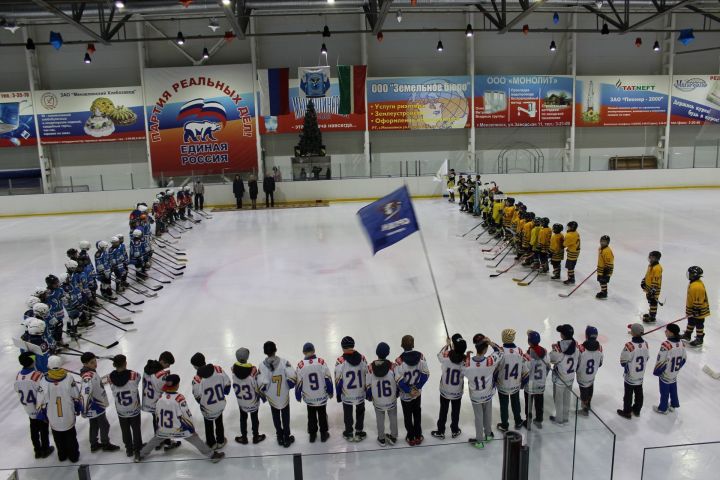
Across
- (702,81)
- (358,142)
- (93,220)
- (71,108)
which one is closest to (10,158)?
(71,108)

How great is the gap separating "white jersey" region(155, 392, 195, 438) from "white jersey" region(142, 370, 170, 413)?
357mm

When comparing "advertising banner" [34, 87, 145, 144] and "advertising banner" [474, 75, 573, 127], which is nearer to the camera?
"advertising banner" [34, 87, 145, 144]

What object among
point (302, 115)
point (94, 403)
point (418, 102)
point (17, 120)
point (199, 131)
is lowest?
point (94, 403)

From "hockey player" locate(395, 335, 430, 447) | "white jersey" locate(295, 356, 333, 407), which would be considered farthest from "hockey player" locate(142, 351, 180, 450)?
"hockey player" locate(395, 335, 430, 447)

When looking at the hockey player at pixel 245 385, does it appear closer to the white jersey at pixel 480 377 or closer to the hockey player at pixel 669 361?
the white jersey at pixel 480 377

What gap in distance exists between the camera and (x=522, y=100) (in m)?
25.8

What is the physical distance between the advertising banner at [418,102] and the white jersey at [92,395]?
824 inches

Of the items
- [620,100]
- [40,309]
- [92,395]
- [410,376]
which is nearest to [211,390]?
[92,395]

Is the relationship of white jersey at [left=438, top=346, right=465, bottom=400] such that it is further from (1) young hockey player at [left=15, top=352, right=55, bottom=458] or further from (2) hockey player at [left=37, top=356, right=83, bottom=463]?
(1) young hockey player at [left=15, top=352, right=55, bottom=458]

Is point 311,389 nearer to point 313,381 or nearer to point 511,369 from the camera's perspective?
point 313,381

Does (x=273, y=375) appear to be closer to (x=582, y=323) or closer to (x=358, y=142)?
(x=582, y=323)

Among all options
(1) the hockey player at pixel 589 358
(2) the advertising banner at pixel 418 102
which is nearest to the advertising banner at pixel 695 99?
(2) the advertising banner at pixel 418 102

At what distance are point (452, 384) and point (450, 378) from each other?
0.07 m

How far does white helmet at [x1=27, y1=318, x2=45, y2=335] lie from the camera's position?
663 cm
